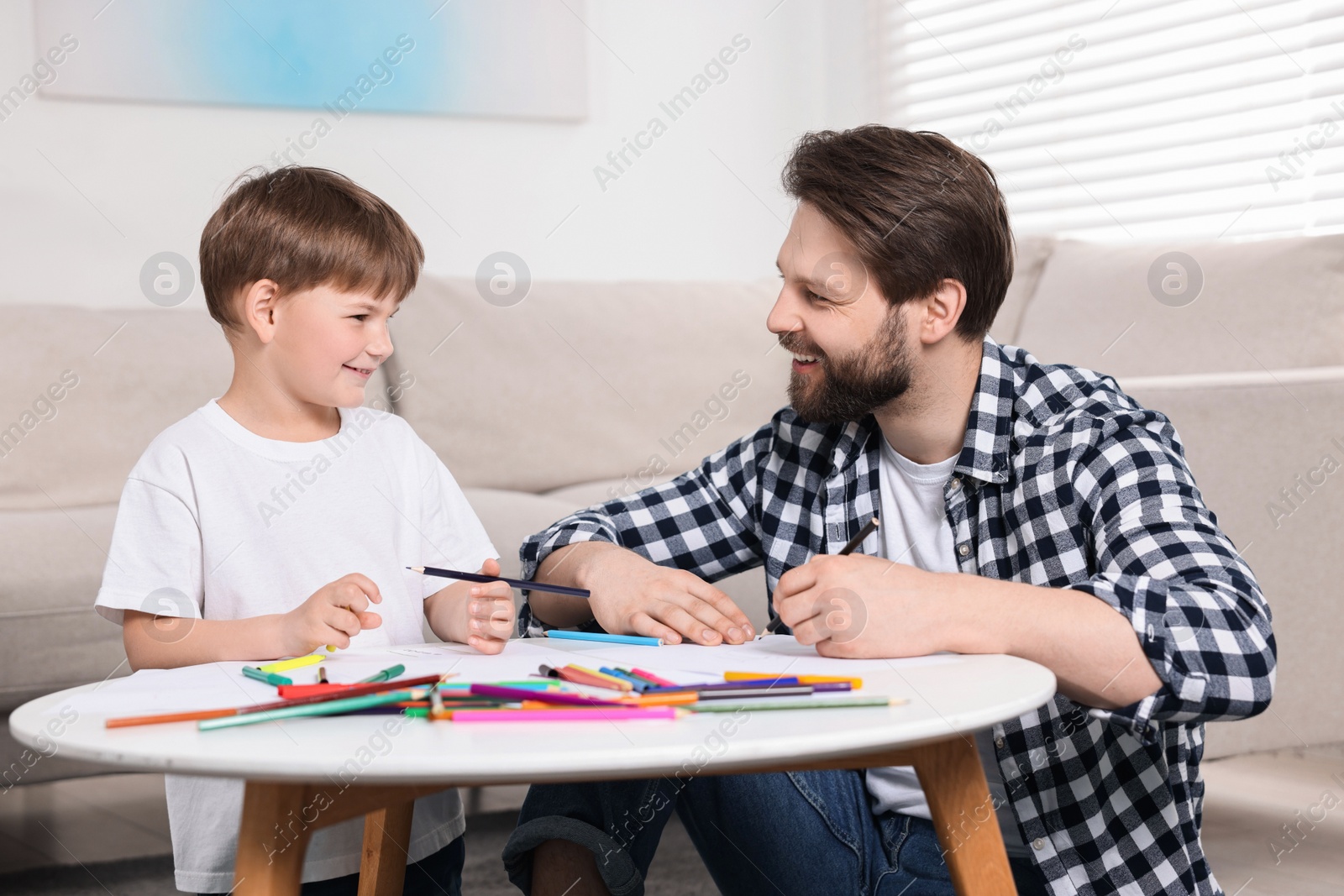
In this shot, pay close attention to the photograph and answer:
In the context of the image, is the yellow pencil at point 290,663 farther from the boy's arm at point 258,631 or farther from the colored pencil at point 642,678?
the colored pencil at point 642,678

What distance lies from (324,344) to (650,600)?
1.25 feet

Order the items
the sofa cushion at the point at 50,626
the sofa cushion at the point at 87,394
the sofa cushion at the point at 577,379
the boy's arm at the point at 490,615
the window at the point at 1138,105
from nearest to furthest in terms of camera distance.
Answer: the boy's arm at the point at 490,615 → the sofa cushion at the point at 50,626 → the sofa cushion at the point at 87,394 → the sofa cushion at the point at 577,379 → the window at the point at 1138,105

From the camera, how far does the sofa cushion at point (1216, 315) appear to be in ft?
5.99

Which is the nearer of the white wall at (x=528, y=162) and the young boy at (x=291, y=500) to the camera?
the young boy at (x=291, y=500)

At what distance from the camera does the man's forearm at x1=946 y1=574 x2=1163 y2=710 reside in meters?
0.75

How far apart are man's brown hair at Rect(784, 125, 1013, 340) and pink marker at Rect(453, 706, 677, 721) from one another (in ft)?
1.96

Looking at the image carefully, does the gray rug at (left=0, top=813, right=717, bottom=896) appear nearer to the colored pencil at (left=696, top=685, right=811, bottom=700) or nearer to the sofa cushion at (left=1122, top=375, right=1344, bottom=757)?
the sofa cushion at (left=1122, top=375, right=1344, bottom=757)

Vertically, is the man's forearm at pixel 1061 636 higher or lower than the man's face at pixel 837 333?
lower

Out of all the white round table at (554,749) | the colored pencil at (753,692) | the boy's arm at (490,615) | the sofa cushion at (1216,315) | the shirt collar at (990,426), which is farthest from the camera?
the sofa cushion at (1216,315)

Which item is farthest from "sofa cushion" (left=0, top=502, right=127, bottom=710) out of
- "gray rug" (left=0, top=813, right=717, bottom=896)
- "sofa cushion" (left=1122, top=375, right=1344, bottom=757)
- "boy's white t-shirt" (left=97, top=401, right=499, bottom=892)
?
"sofa cushion" (left=1122, top=375, right=1344, bottom=757)

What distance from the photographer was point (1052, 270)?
2.27 meters

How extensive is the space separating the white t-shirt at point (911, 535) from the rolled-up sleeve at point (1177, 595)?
0.65 feet

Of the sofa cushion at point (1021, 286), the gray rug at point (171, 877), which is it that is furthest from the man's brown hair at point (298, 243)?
the sofa cushion at point (1021, 286)

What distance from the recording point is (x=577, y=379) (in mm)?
2326
